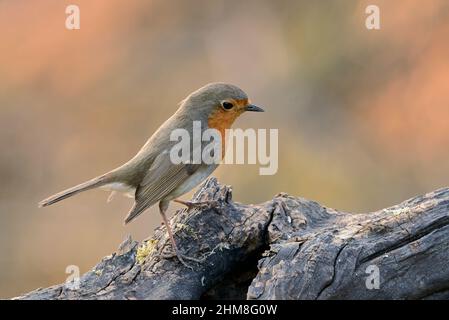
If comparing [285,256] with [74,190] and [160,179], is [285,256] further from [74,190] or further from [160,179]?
[74,190]

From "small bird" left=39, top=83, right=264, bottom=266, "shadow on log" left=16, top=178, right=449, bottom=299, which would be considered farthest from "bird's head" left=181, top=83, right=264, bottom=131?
"shadow on log" left=16, top=178, right=449, bottom=299

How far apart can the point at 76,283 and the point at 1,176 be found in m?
6.65

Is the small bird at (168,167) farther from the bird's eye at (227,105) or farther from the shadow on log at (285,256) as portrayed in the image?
the shadow on log at (285,256)

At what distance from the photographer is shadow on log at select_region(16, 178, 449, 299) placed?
5.02m

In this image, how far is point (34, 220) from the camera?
36.0 feet

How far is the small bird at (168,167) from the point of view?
20.1 feet

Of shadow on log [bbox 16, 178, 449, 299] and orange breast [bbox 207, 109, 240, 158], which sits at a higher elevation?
orange breast [bbox 207, 109, 240, 158]

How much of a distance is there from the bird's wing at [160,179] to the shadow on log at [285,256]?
9.9 inches

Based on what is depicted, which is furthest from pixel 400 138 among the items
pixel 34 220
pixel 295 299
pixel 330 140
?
pixel 295 299

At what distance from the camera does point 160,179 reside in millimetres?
6129

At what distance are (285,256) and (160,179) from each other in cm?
141

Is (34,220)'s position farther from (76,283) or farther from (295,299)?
(295,299)

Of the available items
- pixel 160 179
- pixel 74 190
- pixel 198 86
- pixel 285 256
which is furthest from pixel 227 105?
pixel 198 86

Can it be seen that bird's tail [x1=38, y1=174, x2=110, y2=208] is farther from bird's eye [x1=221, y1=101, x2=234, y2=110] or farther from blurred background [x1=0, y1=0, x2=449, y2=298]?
blurred background [x1=0, y1=0, x2=449, y2=298]
